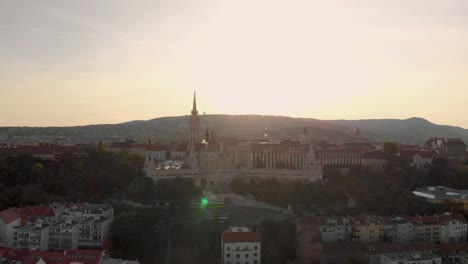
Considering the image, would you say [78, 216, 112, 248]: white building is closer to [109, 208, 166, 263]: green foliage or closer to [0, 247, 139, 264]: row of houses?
[109, 208, 166, 263]: green foliage

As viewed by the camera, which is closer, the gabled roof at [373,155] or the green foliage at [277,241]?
the green foliage at [277,241]

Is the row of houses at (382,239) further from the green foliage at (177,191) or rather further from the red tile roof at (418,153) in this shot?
the red tile roof at (418,153)

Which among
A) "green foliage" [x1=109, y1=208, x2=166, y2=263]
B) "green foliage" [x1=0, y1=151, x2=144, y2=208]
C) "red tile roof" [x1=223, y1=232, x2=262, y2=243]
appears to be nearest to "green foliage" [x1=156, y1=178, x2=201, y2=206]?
"green foliage" [x1=0, y1=151, x2=144, y2=208]

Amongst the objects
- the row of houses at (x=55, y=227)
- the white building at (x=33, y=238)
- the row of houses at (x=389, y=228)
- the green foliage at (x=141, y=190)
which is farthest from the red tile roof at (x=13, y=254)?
the row of houses at (x=389, y=228)

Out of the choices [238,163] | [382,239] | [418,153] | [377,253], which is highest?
[418,153]

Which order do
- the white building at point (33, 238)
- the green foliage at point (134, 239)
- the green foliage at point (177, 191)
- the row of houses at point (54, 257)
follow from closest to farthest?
the row of houses at point (54, 257), the white building at point (33, 238), the green foliage at point (134, 239), the green foliage at point (177, 191)

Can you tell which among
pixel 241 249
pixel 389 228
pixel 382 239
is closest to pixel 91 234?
pixel 241 249

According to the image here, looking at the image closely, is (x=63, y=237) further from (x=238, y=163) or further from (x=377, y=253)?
(x=238, y=163)
